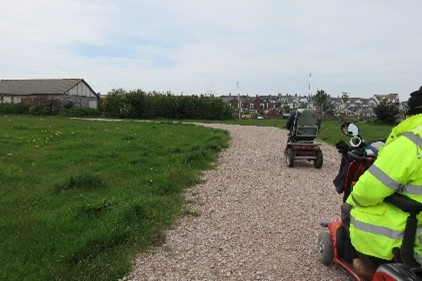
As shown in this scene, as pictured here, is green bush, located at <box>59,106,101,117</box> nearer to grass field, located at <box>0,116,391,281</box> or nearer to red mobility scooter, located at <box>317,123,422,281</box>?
grass field, located at <box>0,116,391,281</box>

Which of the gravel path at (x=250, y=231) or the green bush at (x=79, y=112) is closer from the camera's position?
the gravel path at (x=250, y=231)

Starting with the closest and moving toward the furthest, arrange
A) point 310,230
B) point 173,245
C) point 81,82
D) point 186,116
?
1. point 173,245
2. point 310,230
3. point 186,116
4. point 81,82

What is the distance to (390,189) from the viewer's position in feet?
11.7

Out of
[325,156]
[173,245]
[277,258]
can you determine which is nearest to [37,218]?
[173,245]

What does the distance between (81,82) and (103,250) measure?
72.4m

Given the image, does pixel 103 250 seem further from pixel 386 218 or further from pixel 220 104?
pixel 220 104

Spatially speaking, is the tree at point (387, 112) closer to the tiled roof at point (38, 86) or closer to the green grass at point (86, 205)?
the green grass at point (86, 205)

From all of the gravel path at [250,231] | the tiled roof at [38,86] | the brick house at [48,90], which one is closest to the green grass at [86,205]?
the gravel path at [250,231]

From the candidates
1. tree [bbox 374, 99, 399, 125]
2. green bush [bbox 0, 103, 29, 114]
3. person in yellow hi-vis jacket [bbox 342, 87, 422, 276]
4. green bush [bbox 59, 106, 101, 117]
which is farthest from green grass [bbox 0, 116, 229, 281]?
green bush [bbox 0, 103, 29, 114]

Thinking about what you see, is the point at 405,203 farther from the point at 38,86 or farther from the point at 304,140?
the point at 38,86

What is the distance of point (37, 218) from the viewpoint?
7188 millimetres

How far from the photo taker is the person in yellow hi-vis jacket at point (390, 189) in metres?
3.46

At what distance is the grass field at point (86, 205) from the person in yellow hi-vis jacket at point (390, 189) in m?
2.72

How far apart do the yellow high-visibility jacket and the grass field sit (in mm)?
2756
